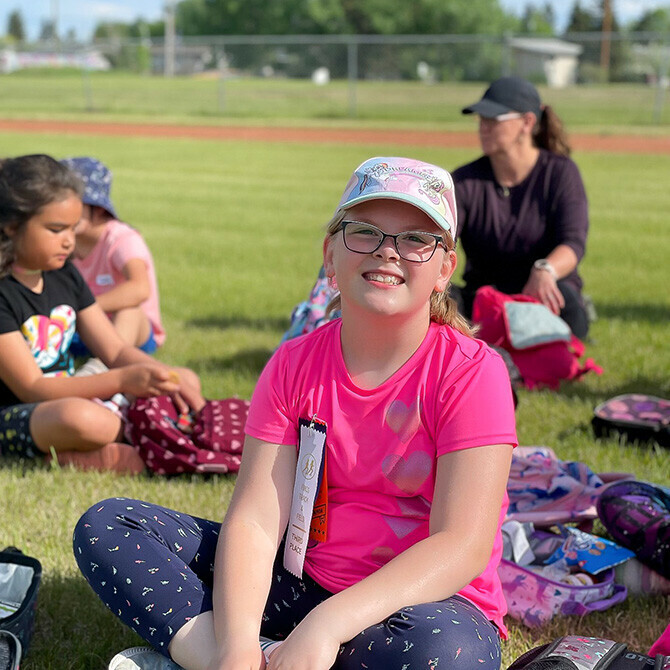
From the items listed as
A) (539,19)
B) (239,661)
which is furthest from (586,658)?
(539,19)

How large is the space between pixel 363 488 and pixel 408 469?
120mm

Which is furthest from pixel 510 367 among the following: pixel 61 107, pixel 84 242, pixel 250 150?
pixel 61 107

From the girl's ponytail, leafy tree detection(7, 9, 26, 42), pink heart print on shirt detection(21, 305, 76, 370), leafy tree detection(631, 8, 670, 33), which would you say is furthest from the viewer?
leafy tree detection(7, 9, 26, 42)

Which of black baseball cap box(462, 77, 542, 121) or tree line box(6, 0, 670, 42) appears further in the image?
tree line box(6, 0, 670, 42)

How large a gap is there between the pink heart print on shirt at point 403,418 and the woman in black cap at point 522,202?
3.20 m

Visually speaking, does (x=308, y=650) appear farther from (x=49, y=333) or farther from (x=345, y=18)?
(x=345, y=18)

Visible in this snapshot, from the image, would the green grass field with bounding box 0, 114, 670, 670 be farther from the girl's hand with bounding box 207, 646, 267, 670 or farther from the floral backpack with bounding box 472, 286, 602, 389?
the girl's hand with bounding box 207, 646, 267, 670

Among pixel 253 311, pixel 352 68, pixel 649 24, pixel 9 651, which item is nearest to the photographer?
pixel 9 651

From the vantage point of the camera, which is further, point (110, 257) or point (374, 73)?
point (374, 73)

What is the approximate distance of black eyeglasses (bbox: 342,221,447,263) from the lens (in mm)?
2188

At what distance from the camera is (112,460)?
392 cm

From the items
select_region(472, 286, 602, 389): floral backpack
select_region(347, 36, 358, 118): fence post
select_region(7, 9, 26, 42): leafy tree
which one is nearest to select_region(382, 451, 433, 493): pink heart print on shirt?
select_region(472, 286, 602, 389): floral backpack

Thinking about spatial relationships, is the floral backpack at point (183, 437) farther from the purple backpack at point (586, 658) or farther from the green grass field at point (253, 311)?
the purple backpack at point (586, 658)

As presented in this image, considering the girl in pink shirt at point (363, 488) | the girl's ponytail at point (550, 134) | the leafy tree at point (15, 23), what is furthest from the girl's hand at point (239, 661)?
the leafy tree at point (15, 23)
